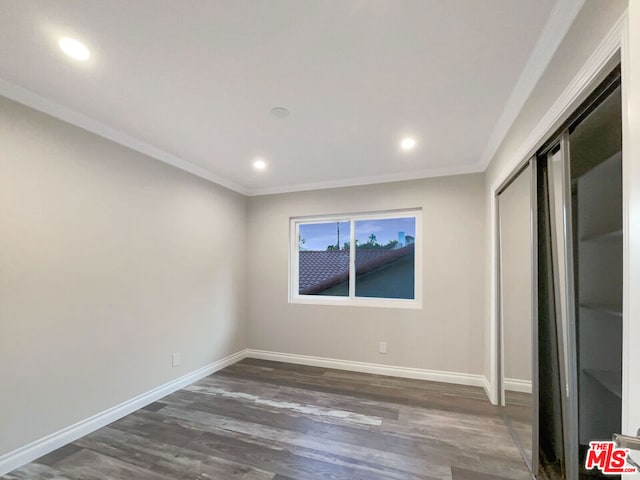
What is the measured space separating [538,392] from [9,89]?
3906mm

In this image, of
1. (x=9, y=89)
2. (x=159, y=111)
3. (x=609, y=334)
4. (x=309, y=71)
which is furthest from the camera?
(x=159, y=111)

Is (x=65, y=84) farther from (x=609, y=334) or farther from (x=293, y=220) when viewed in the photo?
(x=609, y=334)

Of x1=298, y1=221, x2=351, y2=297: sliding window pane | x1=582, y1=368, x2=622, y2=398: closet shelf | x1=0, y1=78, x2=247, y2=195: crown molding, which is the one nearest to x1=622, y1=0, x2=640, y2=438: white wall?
x1=582, y1=368, x2=622, y2=398: closet shelf

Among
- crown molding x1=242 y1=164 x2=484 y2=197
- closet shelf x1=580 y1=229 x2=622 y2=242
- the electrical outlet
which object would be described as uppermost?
crown molding x1=242 y1=164 x2=484 y2=197

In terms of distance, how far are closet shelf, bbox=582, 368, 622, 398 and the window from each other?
2.12m

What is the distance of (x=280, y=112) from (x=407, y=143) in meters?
1.24

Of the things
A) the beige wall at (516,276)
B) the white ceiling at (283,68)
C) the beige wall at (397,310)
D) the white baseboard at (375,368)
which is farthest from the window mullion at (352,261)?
the beige wall at (516,276)

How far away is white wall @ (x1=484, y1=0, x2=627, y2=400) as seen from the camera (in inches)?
41.3

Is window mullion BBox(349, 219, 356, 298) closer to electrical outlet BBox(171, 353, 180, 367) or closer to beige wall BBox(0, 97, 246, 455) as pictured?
beige wall BBox(0, 97, 246, 455)

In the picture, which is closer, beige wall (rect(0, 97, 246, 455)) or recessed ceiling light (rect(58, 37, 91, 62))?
recessed ceiling light (rect(58, 37, 91, 62))

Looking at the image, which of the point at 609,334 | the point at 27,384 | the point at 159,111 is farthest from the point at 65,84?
the point at 609,334

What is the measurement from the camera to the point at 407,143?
2707 millimetres

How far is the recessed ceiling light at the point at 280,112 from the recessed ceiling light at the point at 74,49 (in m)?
1.09

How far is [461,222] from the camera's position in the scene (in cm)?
334
